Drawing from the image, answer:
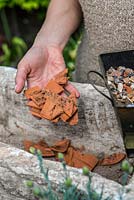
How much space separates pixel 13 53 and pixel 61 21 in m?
1.46

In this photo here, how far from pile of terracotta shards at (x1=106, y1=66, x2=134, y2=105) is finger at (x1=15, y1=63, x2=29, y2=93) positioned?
0.70 feet

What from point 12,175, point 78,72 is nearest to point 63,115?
point 12,175

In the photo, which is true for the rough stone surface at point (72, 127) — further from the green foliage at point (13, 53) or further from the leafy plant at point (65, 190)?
the green foliage at point (13, 53)

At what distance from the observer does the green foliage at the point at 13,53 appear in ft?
10.5

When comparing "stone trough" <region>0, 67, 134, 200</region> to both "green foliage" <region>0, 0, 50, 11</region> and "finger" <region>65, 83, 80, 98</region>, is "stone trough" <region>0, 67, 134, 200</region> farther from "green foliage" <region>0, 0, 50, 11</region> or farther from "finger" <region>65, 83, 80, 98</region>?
"green foliage" <region>0, 0, 50, 11</region>

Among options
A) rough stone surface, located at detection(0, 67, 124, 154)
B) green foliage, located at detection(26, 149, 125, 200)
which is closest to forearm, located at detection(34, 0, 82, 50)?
rough stone surface, located at detection(0, 67, 124, 154)

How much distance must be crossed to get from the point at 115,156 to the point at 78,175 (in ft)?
1.21

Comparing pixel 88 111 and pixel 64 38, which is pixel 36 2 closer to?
pixel 64 38

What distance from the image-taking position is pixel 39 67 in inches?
67.3

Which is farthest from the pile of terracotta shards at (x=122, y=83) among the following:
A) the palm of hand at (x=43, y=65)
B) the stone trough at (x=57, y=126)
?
Answer: the palm of hand at (x=43, y=65)

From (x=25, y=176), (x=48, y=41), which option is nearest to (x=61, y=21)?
(x=48, y=41)

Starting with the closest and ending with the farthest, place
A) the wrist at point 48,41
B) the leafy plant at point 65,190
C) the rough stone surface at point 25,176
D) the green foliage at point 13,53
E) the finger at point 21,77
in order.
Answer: the leafy plant at point 65,190
the rough stone surface at point 25,176
the finger at point 21,77
the wrist at point 48,41
the green foliage at point 13,53

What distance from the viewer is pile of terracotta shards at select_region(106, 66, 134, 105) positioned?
1.52 m

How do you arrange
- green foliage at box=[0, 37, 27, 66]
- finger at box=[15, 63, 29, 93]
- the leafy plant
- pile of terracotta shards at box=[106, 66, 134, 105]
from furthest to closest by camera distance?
green foliage at box=[0, 37, 27, 66] < finger at box=[15, 63, 29, 93] < pile of terracotta shards at box=[106, 66, 134, 105] < the leafy plant
